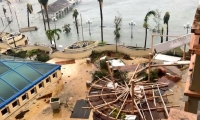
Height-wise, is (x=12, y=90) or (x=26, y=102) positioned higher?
(x=12, y=90)

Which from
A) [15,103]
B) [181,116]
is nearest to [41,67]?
[15,103]

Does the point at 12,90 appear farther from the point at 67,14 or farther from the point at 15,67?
the point at 67,14

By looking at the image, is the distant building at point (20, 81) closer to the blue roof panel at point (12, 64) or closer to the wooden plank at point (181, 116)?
the blue roof panel at point (12, 64)

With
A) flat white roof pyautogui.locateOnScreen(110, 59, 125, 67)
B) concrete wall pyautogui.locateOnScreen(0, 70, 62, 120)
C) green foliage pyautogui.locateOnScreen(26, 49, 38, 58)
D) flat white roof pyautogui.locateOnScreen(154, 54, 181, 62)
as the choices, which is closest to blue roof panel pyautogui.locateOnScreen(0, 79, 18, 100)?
concrete wall pyautogui.locateOnScreen(0, 70, 62, 120)

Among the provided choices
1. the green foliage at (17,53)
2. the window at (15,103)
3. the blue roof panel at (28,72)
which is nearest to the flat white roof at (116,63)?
the blue roof panel at (28,72)

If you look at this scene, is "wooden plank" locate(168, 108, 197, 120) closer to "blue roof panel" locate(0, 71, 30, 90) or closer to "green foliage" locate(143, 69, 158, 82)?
"green foliage" locate(143, 69, 158, 82)

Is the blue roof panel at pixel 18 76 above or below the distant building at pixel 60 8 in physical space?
below

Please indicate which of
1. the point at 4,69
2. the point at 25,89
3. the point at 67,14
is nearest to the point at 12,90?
the point at 25,89
